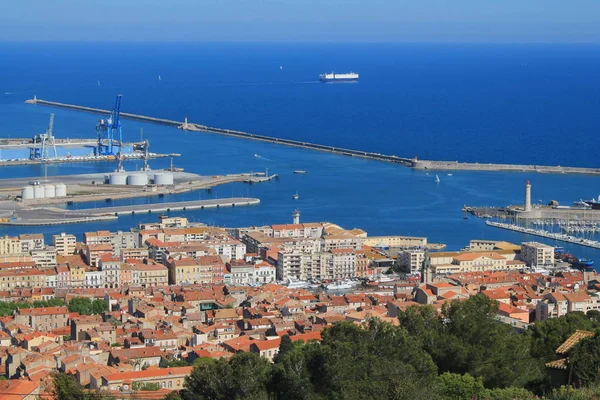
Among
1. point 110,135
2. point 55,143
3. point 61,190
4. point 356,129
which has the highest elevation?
point 356,129

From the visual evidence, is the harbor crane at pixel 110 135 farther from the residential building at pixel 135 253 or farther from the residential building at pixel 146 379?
the residential building at pixel 146 379

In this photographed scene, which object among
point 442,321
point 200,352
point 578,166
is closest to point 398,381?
point 442,321

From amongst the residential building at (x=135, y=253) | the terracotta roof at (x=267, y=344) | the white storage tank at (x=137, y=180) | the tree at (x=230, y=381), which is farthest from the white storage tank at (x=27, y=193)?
the tree at (x=230, y=381)

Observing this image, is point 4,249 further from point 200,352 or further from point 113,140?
point 113,140

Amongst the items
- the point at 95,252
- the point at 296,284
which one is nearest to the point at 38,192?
the point at 95,252

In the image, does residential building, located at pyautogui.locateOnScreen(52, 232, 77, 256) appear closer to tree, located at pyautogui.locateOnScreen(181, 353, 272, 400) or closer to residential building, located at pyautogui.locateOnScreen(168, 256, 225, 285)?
residential building, located at pyautogui.locateOnScreen(168, 256, 225, 285)

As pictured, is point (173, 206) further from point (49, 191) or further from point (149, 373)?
point (149, 373)

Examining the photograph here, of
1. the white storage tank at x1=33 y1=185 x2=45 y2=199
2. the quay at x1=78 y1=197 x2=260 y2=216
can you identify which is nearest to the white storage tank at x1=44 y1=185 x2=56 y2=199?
the white storage tank at x1=33 y1=185 x2=45 y2=199
